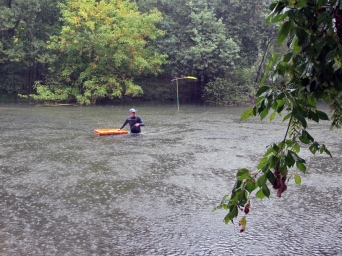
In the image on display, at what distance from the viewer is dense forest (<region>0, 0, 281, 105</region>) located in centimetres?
3081

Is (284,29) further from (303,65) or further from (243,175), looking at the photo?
(243,175)

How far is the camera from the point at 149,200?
25.4 feet

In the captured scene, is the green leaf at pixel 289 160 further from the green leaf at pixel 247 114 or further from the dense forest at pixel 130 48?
the dense forest at pixel 130 48

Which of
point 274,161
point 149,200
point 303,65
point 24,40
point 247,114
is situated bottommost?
point 149,200

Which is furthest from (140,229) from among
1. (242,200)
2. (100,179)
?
(242,200)

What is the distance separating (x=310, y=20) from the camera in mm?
2006

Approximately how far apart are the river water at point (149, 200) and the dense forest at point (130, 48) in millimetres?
17088

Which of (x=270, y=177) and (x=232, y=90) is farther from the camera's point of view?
(x=232, y=90)

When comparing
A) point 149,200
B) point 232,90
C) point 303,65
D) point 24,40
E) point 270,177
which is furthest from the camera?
point 24,40

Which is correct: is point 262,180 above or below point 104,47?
below

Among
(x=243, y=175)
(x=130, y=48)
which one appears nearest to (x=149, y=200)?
(x=243, y=175)

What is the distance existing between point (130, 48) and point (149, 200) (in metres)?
24.8

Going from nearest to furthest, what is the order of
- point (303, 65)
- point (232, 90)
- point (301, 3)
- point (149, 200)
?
point (301, 3) → point (303, 65) → point (149, 200) → point (232, 90)

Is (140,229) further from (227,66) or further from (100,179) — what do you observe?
(227,66)
